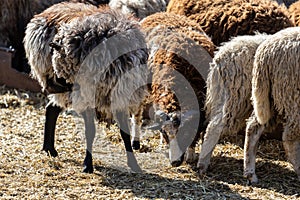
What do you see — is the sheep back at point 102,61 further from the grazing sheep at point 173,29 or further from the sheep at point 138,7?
the sheep at point 138,7

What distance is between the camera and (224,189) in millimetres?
5371

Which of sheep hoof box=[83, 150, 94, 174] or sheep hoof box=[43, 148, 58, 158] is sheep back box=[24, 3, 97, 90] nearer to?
sheep hoof box=[43, 148, 58, 158]

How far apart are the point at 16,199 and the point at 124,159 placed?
147 cm

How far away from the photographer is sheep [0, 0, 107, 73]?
8781mm

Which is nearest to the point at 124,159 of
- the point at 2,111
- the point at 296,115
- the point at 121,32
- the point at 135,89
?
the point at 135,89

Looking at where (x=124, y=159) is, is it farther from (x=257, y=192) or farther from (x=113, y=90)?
(x=257, y=192)

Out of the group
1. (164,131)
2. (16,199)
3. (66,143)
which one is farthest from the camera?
(66,143)

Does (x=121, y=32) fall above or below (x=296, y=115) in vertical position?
above

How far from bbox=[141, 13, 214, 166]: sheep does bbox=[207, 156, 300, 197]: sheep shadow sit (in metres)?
0.33

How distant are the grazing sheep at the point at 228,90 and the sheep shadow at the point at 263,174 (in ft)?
0.67

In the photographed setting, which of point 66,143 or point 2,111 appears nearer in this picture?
point 66,143

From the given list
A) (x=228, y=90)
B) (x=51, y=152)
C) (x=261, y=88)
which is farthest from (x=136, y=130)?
(x=261, y=88)

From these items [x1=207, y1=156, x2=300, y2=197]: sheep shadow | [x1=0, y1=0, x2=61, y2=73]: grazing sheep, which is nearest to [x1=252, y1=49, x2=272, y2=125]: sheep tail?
[x1=207, y1=156, x2=300, y2=197]: sheep shadow

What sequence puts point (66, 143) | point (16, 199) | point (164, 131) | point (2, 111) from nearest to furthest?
point (16, 199) → point (164, 131) → point (66, 143) → point (2, 111)
